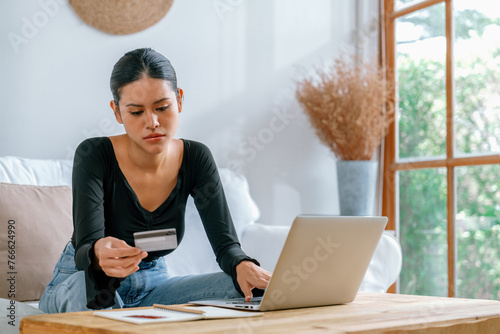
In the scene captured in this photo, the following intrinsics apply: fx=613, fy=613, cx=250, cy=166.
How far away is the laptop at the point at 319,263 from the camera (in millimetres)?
1183

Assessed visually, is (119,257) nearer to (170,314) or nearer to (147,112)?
(170,314)

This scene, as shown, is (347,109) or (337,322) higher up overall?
(347,109)

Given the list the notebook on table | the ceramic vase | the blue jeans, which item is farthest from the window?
the notebook on table

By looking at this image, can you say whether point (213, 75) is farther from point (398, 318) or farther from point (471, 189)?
point (398, 318)

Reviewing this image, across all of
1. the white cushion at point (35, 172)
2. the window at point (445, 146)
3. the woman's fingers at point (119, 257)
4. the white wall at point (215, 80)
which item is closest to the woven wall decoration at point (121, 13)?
the white wall at point (215, 80)

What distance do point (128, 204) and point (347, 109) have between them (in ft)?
6.17

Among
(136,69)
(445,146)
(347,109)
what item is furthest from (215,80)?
(136,69)

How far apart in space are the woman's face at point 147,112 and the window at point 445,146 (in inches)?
76.0

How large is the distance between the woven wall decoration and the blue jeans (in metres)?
1.48

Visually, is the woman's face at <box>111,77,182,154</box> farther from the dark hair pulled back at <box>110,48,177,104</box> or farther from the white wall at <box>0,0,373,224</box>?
the white wall at <box>0,0,373,224</box>

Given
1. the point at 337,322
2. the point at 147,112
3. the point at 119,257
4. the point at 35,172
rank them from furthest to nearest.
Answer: the point at 35,172 < the point at 147,112 < the point at 119,257 < the point at 337,322

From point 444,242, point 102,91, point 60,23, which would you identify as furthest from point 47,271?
point 444,242

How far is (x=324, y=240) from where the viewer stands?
1230mm

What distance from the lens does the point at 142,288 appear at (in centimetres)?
163
